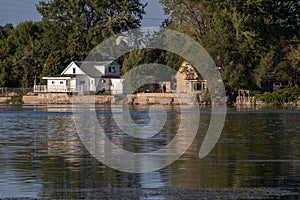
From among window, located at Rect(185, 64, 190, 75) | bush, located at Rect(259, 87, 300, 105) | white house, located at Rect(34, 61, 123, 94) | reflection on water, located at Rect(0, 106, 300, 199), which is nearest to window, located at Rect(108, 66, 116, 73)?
white house, located at Rect(34, 61, 123, 94)

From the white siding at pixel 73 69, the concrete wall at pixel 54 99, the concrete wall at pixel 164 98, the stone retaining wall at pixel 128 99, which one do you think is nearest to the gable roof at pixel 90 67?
the white siding at pixel 73 69

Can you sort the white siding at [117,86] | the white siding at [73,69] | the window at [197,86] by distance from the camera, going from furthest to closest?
the white siding at [73,69] → the white siding at [117,86] → the window at [197,86]

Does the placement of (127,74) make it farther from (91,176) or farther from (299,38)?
(91,176)

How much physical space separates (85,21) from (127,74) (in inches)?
1281

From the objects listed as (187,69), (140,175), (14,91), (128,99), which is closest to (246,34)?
(187,69)

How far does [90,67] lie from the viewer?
11875 centimetres

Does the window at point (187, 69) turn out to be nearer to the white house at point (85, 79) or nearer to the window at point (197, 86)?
the window at point (197, 86)

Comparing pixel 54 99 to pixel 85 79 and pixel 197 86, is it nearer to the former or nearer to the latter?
pixel 85 79

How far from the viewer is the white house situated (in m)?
113

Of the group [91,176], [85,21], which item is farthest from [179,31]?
[91,176]

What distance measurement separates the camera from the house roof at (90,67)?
116 m

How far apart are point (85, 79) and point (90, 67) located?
297cm

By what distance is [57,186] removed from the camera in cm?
1741

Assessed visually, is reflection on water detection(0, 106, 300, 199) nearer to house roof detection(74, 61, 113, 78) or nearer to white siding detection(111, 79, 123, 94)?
white siding detection(111, 79, 123, 94)
